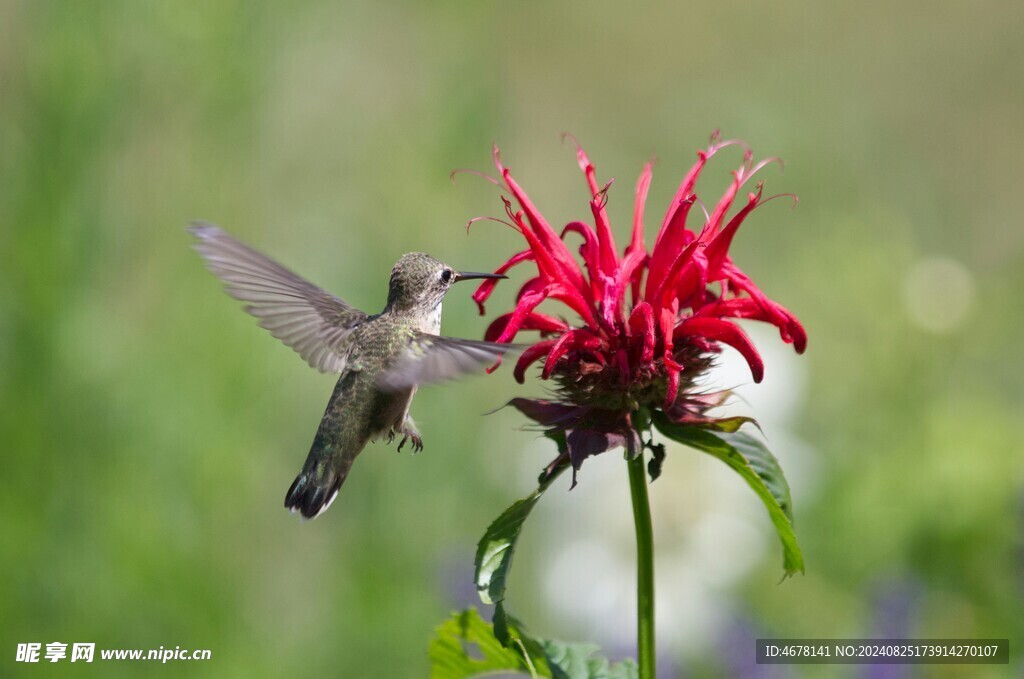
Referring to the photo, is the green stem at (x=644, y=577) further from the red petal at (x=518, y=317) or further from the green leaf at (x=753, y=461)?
the red petal at (x=518, y=317)

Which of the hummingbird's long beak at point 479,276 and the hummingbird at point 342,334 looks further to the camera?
the hummingbird at point 342,334

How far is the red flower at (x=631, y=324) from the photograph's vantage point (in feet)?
6.16

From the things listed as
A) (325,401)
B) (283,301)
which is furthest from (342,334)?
(325,401)

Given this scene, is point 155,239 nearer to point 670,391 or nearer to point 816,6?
point 670,391

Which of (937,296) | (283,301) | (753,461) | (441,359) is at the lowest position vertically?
A: (753,461)

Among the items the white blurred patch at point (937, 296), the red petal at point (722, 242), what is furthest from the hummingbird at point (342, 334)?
the white blurred patch at point (937, 296)

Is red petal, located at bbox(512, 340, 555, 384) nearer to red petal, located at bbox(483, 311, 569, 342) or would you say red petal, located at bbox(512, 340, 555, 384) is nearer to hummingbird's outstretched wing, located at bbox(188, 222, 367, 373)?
red petal, located at bbox(483, 311, 569, 342)

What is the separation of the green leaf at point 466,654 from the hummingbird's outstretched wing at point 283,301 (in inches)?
22.6

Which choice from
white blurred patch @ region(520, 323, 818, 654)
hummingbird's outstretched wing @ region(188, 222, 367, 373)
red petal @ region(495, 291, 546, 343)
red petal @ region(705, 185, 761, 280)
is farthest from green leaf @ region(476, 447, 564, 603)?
white blurred patch @ region(520, 323, 818, 654)

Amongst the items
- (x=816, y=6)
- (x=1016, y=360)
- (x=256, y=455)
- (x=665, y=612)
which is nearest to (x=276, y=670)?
(x=256, y=455)

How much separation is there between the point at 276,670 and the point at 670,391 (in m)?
2.11

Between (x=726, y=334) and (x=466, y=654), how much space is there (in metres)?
0.67

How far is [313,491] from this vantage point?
2.21 m

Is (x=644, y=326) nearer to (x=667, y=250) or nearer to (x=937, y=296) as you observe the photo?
(x=667, y=250)
